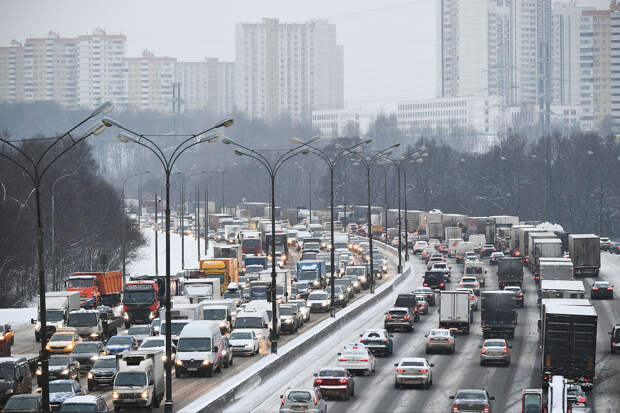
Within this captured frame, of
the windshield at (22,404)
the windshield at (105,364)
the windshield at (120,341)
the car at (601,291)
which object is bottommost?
the car at (601,291)

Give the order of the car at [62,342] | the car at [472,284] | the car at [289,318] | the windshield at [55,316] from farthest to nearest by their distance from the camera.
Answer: the car at [472,284] → the car at [289,318] → the windshield at [55,316] → the car at [62,342]

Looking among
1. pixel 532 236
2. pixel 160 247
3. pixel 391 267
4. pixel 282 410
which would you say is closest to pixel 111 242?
pixel 160 247

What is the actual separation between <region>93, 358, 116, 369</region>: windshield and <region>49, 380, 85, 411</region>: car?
15.9 ft

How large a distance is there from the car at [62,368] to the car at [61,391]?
4.88 metres

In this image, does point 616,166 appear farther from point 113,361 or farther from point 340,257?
point 113,361

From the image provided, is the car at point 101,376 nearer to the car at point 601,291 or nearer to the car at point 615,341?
the car at point 615,341

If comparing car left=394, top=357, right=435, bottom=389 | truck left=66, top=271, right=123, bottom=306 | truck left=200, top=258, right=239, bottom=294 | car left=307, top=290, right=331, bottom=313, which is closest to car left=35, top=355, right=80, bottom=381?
car left=394, top=357, right=435, bottom=389

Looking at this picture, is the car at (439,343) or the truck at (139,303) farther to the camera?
the truck at (139,303)

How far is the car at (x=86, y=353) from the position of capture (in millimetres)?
43688

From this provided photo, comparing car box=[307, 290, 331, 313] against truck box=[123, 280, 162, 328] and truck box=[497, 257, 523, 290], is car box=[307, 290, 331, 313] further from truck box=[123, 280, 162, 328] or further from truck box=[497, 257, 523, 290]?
truck box=[497, 257, 523, 290]

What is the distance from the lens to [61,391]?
33.8 meters

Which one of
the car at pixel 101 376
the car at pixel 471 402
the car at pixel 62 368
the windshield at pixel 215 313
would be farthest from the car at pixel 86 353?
the car at pixel 471 402

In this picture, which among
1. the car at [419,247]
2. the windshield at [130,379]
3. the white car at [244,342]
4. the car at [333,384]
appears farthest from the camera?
the car at [419,247]

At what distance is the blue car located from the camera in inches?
1786
